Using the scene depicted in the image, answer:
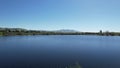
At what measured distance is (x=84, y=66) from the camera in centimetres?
2217

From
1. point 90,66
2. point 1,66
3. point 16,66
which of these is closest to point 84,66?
point 90,66

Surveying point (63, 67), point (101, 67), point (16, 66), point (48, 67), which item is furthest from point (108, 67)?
point (16, 66)

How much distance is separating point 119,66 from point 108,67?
1.63m

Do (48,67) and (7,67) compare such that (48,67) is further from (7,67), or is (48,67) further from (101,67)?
(101,67)

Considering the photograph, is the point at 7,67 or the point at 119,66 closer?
the point at 7,67

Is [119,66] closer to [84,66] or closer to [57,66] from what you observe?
[84,66]

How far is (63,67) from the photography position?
21.4 metres

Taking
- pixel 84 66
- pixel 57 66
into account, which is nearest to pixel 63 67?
pixel 57 66

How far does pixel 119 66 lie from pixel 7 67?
13464 mm

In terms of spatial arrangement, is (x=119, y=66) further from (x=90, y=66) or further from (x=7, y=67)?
(x=7, y=67)

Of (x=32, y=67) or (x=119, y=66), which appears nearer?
(x=32, y=67)

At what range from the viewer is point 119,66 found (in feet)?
74.3

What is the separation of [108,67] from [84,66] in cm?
287

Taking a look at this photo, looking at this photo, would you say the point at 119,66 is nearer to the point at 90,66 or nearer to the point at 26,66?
the point at 90,66
